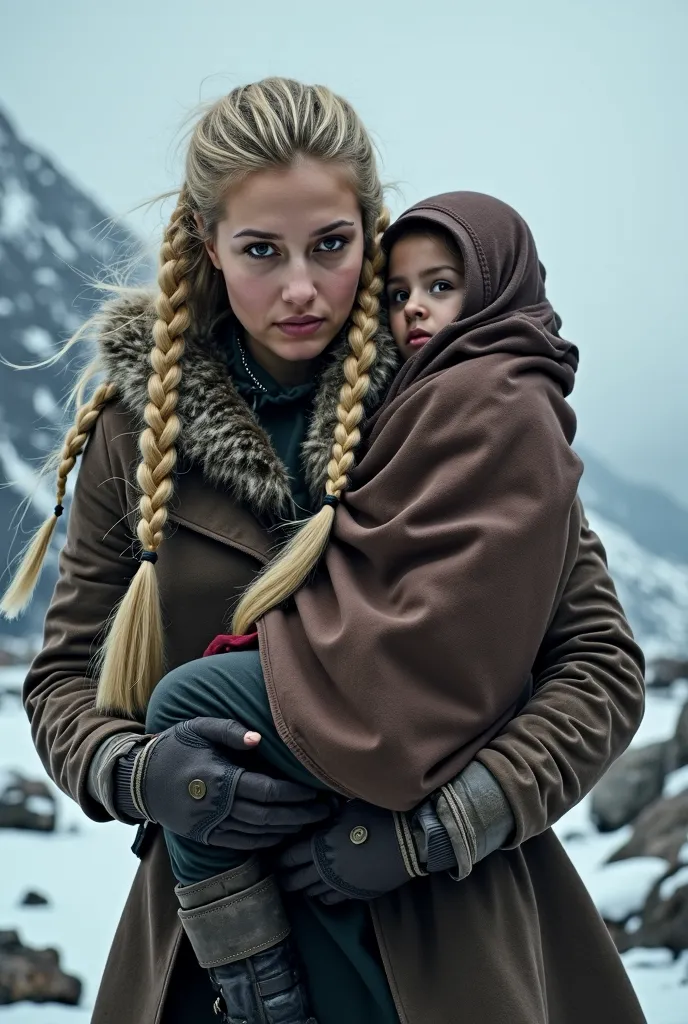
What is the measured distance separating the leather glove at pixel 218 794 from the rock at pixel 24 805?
6.37 feet

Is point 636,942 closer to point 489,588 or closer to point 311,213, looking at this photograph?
point 489,588

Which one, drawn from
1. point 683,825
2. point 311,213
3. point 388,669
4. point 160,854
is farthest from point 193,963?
point 683,825

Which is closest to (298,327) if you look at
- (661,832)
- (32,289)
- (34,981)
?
(34,981)

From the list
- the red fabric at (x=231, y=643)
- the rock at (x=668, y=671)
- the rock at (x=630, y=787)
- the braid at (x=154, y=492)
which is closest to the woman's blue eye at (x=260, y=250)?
the braid at (x=154, y=492)

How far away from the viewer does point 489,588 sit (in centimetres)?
121

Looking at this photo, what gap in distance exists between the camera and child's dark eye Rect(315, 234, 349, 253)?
4.59ft

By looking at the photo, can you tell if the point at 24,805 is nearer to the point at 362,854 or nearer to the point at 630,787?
the point at 630,787

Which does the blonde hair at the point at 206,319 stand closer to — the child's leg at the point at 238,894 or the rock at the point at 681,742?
the child's leg at the point at 238,894

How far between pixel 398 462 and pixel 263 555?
243mm

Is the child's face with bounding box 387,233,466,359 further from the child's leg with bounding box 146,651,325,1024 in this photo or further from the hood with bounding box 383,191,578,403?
the child's leg with bounding box 146,651,325,1024

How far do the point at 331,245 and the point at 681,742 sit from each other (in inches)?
90.1

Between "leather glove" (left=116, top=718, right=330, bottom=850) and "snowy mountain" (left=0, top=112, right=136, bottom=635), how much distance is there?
2.06m

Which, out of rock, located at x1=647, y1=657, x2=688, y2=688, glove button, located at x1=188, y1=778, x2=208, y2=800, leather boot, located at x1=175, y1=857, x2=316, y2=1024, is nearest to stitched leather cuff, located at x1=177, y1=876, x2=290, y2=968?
leather boot, located at x1=175, y1=857, x2=316, y2=1024

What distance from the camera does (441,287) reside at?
4.69ft
